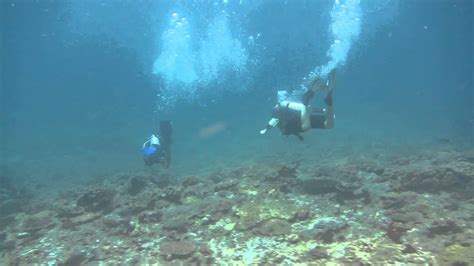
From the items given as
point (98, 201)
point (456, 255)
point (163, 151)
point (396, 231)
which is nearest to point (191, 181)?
point (98, 201)

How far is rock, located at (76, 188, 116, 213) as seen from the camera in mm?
7461

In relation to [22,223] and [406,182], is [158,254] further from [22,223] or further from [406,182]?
[406,182]

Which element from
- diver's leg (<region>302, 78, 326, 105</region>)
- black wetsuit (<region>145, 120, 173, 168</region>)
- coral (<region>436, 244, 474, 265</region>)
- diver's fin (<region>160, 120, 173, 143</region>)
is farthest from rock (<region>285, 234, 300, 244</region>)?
diver's fin (<region>160, 120, 173, 143</region>)

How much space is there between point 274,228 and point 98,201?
4167 millimetres

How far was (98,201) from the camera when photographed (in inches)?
303

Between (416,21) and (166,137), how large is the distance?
3991 cm

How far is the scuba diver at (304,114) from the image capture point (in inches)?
286

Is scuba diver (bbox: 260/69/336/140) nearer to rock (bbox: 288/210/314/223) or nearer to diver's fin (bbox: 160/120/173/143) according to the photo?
rock (bbox: 288/210/314/223)

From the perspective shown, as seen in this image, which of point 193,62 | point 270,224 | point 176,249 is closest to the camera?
point 176,249

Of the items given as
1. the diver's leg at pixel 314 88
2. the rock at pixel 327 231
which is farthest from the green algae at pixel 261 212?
the diver's leg at pixel 314 88

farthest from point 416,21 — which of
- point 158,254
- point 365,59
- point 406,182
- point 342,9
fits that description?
point 158,254

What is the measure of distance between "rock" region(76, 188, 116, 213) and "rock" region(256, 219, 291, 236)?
3465 millimetres

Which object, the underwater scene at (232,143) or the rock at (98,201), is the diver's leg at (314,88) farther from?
the rock at (98,201)

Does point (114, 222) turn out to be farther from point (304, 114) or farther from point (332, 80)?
point (332, 80)
